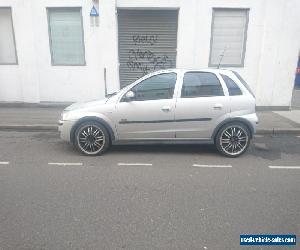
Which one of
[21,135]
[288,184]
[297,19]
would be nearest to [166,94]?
[288,184]

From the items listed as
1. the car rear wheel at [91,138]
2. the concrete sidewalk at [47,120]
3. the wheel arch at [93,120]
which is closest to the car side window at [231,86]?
the concrete sidewalk at [47,120]

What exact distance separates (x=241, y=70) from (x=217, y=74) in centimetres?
467

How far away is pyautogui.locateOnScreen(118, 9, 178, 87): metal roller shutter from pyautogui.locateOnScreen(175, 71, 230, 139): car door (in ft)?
15.3

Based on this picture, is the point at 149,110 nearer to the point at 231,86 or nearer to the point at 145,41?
the point at 231,86

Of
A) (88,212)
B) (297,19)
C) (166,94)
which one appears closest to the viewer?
(88,212)

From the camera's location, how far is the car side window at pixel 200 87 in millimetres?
5312

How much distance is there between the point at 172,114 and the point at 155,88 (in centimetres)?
63

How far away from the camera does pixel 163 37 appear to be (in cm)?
959

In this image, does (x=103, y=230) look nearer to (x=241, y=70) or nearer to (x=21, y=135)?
(x=21, y=135)

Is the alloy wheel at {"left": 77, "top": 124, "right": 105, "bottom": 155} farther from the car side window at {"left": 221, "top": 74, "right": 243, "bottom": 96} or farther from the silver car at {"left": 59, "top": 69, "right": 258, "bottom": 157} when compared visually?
the car side window at {"left": 221, "top": 74, "right": 243, "bottom": 96}

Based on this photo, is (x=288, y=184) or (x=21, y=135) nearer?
(x=288, y=184)

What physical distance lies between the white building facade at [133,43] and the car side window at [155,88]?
4.37 m

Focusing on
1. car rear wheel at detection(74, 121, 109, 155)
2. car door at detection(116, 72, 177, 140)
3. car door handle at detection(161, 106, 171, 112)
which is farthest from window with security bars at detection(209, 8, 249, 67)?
car rear wheel at detection(74, 121, 109, 155)

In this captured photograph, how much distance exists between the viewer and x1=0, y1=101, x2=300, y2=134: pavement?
7.42 metres
